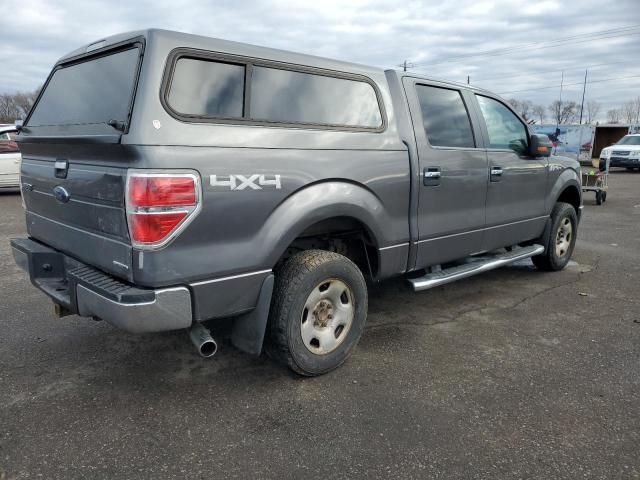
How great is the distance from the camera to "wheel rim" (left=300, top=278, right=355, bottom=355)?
3139 millimetres

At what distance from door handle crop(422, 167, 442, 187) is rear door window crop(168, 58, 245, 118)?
1550 mm

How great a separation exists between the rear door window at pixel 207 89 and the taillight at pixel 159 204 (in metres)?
0.40

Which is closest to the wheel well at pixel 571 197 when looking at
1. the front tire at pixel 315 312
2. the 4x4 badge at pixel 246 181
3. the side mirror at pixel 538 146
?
the side mirror at pixel 538 146

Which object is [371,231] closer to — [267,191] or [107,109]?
[267,191]

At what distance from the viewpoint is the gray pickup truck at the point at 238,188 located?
2.48 metres

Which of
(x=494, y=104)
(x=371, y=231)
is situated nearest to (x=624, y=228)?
(x=494, y=104)

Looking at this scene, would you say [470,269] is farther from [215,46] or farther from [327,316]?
[215,46]

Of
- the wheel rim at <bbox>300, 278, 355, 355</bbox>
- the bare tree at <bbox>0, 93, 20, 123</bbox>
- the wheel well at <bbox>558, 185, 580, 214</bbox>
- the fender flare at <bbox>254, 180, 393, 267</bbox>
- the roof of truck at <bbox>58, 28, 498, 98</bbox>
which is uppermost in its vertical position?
the bare tree at <bbox>0, 93, 20, 123</bbox>

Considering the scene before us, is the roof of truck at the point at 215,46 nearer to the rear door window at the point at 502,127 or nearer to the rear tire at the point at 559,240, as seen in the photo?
the rear door window at the point at 502,127

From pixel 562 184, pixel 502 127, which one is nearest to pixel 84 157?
pixel 502 127

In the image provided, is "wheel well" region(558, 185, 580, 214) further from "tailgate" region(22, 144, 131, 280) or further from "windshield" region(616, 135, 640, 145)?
"windshield" region(616, 135, 640, 145)

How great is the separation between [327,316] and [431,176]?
134 centimetres

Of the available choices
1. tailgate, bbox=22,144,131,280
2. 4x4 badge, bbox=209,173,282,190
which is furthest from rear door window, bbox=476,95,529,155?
tailgate, bbox=22,144,131,280

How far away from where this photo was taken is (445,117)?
4055mm
